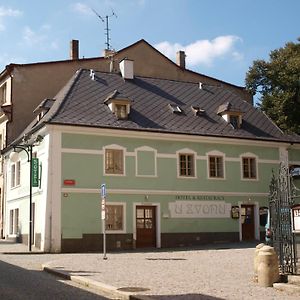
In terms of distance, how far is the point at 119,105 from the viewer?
2980 cm

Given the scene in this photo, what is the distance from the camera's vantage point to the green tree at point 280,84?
42406mm

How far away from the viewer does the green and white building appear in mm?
27016

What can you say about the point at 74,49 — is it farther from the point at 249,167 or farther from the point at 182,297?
the point at 182,297

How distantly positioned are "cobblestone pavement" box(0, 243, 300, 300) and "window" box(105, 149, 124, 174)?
310 inches

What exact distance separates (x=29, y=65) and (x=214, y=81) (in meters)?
14.9

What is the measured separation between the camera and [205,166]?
30.6 m

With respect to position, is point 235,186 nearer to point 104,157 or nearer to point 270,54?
point 104,157

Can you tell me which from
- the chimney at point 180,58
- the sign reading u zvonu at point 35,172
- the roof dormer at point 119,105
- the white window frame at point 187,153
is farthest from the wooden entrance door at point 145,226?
the chimney at point 180,58

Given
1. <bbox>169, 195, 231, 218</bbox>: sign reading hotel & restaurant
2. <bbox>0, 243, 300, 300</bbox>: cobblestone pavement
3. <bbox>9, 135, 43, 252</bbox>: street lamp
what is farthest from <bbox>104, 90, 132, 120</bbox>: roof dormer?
<bbox>0, 243, 300, 300</bbox>: cobblestone pavement

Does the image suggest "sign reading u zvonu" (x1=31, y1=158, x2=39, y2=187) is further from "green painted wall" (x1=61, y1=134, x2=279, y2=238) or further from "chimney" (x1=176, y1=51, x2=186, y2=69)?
"chimney" (x1=176, y1=51, x2=186, y2=69)

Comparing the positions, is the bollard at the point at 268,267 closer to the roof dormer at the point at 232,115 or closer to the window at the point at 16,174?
the roof dormer at the point at 232,115

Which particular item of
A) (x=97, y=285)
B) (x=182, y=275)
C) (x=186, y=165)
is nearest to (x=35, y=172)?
(x=186, y=165)

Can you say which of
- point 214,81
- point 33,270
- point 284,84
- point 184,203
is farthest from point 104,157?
point 284,84

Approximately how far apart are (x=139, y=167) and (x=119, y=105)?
361cm
